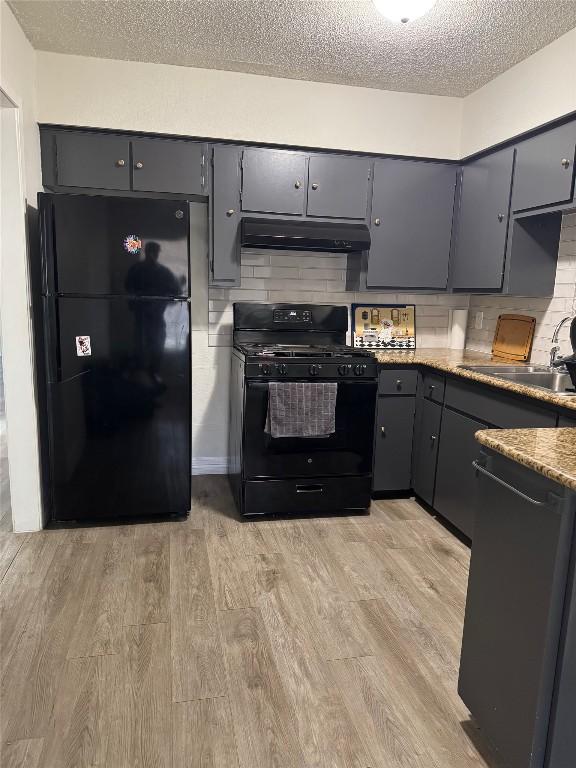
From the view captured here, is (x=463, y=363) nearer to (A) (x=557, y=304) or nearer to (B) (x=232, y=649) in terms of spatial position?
(A) (x=557, y=304)

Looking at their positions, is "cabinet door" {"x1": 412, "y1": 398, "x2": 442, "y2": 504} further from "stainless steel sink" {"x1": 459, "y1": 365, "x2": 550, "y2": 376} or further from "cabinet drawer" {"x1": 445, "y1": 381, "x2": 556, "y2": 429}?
"stainless steel sink" {"x1": 459, "y1": 365, "x2": 550, "y2": 376}

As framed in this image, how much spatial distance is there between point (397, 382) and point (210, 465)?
1457mm

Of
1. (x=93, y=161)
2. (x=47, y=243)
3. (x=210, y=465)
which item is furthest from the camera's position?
(x=210, y=465)

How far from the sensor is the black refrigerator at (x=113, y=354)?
2.65 metres

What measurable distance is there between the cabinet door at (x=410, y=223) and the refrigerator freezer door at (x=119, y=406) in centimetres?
138

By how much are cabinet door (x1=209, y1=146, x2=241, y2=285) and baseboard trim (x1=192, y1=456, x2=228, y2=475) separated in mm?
1268

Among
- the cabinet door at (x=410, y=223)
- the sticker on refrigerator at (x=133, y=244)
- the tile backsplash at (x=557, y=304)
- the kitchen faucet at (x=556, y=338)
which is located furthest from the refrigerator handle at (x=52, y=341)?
the tile backsplash at (x=557, y=304)

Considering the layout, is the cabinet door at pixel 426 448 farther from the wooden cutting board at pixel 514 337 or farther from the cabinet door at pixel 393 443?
the wooden cutting board at pixel 514 337

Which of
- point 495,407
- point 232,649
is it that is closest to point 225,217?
point 495,407

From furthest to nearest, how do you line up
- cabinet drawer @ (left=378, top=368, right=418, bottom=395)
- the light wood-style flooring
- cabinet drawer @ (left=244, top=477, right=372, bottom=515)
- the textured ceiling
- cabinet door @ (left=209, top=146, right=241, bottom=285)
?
cabinet drawer @ (left=378, top=368, right=418, bottom=395), cabinet door @ (left=209, top=146, right=241, bottom=285), cabinet drawer @ (left=244, top=477, right=372, bottom=515), the textured ceiling, the light wood-style flooring

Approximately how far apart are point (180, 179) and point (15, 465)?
72.7 inches

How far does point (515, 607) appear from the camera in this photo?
1.33 meters

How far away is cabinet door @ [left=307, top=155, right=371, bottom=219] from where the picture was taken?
10.6 ft

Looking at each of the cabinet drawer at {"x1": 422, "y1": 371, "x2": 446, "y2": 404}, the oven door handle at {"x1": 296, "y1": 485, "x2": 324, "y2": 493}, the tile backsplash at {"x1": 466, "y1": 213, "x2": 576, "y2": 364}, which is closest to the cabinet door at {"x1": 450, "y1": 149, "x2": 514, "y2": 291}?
the tile backsplash at {"x1": 466, "y1": 213, "x2": 576, "y2": 364}
